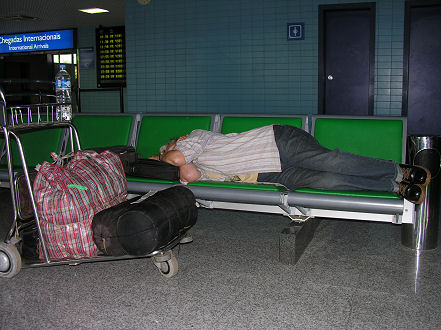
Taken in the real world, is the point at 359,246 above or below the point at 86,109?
below

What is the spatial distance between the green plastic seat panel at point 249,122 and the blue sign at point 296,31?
2.87 meters

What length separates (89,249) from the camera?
2.40 metres

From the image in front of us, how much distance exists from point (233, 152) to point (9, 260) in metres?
1.55

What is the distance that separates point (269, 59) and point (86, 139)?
3.18m

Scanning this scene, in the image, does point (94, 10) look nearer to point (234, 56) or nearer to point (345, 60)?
point (234, 56)

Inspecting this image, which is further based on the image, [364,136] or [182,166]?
[364,136]

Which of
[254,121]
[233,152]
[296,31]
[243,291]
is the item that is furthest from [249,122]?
[296,31]

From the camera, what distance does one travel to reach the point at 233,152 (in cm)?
310

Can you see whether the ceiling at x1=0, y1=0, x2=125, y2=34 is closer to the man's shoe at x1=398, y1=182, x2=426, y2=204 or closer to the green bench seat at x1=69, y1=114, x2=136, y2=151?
the green bench seat at x1=69, y1=114, x2=136, y2=151

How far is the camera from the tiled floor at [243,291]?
6.68ft

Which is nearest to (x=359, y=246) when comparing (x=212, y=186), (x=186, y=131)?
(x=212, y=186)

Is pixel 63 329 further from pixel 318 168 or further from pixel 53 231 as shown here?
pixel 318 168

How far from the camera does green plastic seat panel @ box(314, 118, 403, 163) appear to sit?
325cm

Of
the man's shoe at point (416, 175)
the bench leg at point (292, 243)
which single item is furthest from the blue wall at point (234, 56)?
the bench leg at point (292, 243)
